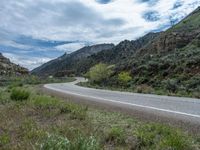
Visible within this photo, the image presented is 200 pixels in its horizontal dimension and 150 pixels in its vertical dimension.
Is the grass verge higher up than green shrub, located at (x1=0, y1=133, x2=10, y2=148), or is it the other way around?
the grass verge

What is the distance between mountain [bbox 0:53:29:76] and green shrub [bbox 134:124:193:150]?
96227 mm

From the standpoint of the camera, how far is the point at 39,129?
772 cm

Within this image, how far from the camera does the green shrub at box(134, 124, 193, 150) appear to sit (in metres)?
5.97

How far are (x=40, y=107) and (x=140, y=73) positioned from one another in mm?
40485

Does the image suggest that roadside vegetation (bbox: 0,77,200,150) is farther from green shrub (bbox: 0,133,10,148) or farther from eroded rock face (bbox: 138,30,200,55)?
eroded rock face (bbox: 138,30,200,55)

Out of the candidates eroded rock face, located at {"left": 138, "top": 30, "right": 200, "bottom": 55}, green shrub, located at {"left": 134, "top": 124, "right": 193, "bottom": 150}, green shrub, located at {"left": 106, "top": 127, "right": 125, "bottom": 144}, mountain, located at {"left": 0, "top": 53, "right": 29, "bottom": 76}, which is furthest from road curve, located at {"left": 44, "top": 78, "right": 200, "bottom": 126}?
mountain, located at {"left": 0, "top": 53, "right": 29, "bottom": 76}

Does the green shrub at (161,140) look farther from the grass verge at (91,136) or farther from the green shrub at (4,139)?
the green shrub at (4,139)

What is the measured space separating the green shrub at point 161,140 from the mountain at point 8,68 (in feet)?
316

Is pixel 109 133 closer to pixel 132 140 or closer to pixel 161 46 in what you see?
pixel 132 140

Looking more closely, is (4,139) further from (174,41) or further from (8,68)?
(8,68)

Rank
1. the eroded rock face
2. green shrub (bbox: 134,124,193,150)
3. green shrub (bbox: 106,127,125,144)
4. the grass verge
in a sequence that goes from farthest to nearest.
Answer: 1. the eroded rock face
2. green shrub (bbox: 106,127,125,144)
3. green shrub (bbox: 134,124,193,150)
4. the grass verge

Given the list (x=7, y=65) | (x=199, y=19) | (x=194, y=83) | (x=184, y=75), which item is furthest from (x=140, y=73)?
(x=7, y=65)

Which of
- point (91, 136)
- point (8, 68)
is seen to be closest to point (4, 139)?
point (91, 136)

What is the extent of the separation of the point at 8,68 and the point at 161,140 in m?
111
